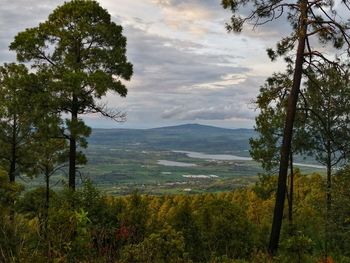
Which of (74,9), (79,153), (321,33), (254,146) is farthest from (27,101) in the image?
(254,146)

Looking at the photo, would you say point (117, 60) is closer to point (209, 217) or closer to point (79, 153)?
point (79, 153)

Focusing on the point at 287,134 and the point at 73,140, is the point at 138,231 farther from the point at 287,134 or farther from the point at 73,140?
the point at 73,140

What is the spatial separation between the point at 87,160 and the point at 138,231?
9537 mm

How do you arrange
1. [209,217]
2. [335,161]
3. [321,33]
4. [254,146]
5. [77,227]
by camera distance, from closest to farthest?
1. [77,227]
2. [321,33]
3. [209,217]
4. [335,161]
5. [254,146]

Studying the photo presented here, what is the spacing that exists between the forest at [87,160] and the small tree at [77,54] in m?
0.05

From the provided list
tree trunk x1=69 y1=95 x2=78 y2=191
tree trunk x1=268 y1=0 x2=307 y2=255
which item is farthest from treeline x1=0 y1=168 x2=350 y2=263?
tree trunk x1=69 y1=95 x2=78 y2=191

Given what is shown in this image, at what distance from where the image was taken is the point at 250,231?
23.8 m

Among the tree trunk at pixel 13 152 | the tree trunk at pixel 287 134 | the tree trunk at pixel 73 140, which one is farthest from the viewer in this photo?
the tree trunk at pixel 13 152

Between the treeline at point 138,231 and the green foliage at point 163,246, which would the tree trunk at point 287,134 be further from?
the green foliage at point 163,246

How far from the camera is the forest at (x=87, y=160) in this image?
7.28m

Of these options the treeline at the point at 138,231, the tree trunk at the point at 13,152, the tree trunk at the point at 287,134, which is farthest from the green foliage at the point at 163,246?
the tree trunk at the point at 13,152

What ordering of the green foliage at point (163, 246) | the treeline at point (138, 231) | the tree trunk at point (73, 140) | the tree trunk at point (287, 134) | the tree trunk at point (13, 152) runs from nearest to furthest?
1. the treeline at point (138, 231)
2. the green foliage at point (163, 246)
3. the tree trunk at point (287, 134)
4. the tree trunk at point (73, 140)
5. the tree trunk at point (13, 152)

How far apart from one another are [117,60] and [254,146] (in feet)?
45.2

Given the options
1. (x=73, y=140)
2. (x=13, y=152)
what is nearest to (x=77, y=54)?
(x=73, y=140)
